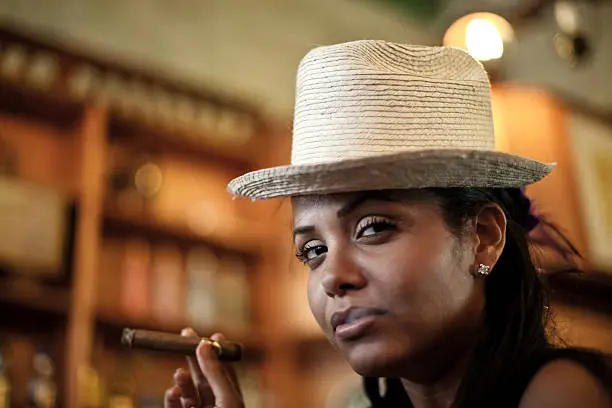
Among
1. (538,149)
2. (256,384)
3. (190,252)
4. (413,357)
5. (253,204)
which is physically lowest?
(256,384)

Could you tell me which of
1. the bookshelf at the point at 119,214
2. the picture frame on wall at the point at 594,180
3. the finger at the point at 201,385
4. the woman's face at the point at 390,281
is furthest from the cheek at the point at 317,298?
the picture frame on wall at the point at 594,180

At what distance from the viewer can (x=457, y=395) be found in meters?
1.10

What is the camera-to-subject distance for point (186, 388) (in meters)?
1.32

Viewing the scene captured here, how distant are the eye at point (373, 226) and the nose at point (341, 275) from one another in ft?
0.12

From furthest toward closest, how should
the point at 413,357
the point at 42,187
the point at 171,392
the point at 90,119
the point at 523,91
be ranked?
the point at 523,91 → the point at 90,119 → the point at 42,187 → the point at 171,392 → the point at 413,357

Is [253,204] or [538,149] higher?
[538,149]

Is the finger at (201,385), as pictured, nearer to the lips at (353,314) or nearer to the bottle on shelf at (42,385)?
the lips at (353,314)

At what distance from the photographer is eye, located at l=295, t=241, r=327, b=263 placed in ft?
3.65

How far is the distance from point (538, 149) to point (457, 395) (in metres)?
2.50

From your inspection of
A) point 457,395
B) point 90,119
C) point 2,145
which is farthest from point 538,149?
point 457,395

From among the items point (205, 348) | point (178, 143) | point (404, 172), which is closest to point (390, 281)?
point (404, 172)

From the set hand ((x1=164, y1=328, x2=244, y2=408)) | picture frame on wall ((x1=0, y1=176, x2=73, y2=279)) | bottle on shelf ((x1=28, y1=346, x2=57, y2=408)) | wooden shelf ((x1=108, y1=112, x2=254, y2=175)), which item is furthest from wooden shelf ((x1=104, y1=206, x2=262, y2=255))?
hand ((x1=164, y1=328, x2=244, y2=408))

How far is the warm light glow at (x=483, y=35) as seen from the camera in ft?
8.75

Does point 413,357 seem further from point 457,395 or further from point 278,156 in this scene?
point 278,156
